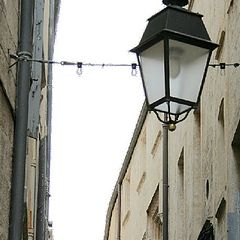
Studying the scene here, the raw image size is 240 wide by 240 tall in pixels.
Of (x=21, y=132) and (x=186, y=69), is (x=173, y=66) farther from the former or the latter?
(x=21, y=132)

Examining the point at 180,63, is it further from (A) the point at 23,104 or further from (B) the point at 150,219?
(B) the point at 150,219

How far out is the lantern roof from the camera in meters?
7.37

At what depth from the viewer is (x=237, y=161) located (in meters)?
12.0

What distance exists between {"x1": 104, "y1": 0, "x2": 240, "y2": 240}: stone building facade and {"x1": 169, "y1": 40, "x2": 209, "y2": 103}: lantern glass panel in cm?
165

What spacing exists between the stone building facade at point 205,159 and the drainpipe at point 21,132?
6.65 ft

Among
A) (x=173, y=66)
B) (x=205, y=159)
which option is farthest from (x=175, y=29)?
(x=205, y=159)

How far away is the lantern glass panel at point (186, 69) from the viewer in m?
7.37

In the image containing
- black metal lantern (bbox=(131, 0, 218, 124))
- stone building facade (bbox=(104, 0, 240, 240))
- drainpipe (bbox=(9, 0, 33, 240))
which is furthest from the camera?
stone building facade (bbox=(104, 0, 240, 240))

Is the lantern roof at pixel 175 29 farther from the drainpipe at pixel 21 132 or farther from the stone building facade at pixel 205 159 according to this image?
the drainpipe at pixel 21 132

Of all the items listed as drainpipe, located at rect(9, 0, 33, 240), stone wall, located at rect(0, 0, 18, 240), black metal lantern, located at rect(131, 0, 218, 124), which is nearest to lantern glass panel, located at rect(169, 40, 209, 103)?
black metal lantern, located at rect(131, 0, 218, 124)

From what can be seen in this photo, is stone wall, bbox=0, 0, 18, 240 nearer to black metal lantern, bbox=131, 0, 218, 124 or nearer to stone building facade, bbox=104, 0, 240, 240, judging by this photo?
stone building facade, bbox=104, 0, 240, 240

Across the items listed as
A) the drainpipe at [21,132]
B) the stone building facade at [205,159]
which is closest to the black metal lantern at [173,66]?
the stone building facade at [205,159]

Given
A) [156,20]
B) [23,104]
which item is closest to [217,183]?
[23,104]

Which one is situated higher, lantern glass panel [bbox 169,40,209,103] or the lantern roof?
the lantern roof
